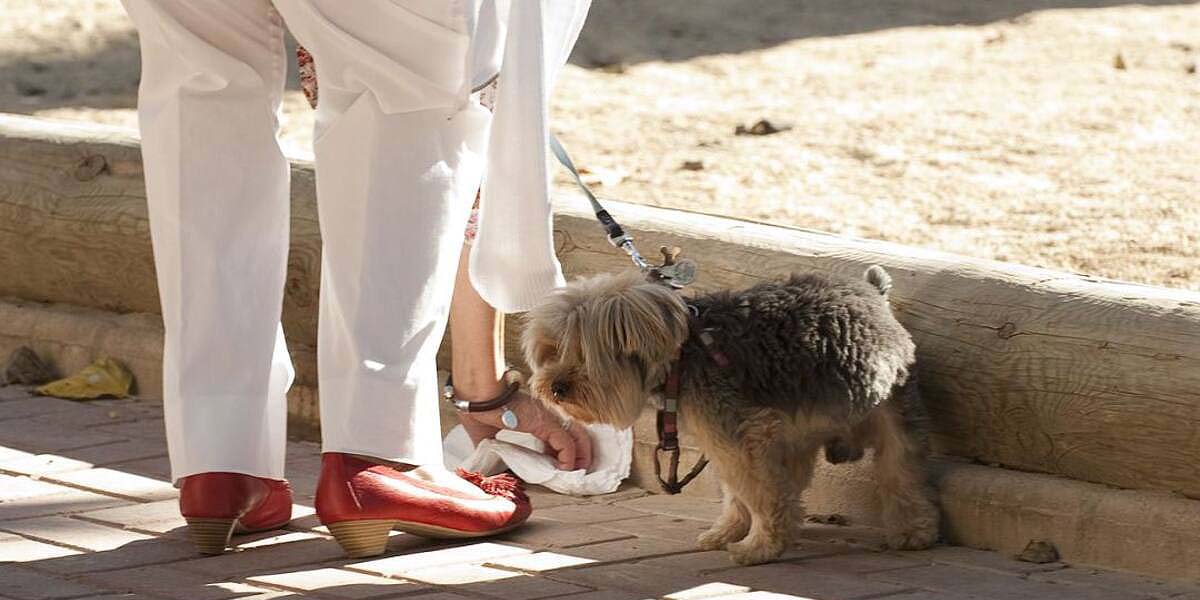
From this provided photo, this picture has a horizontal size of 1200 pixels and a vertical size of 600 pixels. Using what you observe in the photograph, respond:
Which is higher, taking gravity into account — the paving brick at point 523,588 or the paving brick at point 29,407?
the paving brick at point 523,588

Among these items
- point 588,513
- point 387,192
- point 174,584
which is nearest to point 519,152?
point 387,192

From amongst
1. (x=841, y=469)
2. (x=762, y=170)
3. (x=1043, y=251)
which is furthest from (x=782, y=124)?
(x=841, y=469)

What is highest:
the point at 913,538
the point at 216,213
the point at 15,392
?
the point at 216,213

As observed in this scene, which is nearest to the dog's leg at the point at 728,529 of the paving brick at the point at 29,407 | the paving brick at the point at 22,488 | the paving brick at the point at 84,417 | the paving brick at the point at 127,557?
the paving brick at the point at 127,557

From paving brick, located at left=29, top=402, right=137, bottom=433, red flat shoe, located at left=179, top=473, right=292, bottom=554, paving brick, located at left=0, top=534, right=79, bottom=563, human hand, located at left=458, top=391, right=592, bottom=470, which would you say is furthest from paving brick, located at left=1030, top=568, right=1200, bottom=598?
paving brick, located at left=29, top=402, right=137, bottom=433

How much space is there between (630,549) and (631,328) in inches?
20.0

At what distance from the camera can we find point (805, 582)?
10.7 feet

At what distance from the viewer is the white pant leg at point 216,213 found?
3.28 meters

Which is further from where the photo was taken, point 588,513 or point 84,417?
point 84,417

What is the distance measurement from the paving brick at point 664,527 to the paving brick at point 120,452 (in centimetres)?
124

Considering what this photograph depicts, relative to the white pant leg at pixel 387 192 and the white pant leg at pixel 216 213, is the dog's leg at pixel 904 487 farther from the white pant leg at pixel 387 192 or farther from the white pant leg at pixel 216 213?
the white pant leg at pixel 216 213

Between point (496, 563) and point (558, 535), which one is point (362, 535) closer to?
point (496, 563)

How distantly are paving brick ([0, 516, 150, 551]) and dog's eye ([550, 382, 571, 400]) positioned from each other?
35.6 inches

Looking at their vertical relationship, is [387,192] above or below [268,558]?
above
